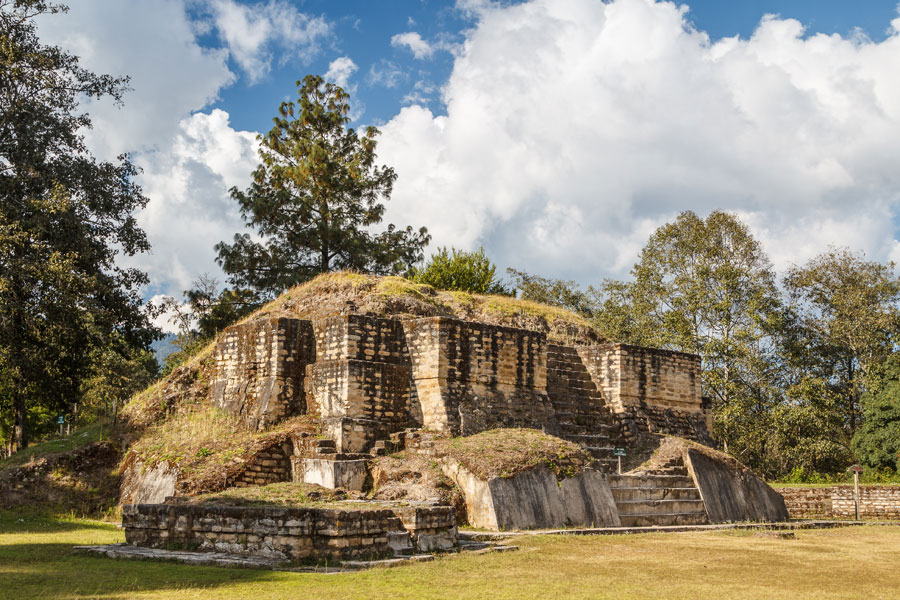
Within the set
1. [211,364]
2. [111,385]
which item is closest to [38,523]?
[211,364]

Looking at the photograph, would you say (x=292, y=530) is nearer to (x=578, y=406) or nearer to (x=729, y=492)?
(x=578, y=406)

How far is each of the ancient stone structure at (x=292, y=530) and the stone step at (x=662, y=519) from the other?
5.34 metres

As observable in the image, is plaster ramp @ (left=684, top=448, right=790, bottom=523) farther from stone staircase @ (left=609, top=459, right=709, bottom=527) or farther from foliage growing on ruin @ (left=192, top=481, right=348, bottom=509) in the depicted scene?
foliage growing on ruin @ (left=192, top=481, right=348, bottom=509)

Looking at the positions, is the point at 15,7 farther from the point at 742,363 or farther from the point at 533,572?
the point at 742,363

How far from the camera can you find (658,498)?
51.2 ft

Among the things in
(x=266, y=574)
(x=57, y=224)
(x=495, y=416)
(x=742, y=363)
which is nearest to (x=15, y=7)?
(x=57, y=224)

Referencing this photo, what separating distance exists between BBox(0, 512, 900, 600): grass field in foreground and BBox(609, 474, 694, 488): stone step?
316cm

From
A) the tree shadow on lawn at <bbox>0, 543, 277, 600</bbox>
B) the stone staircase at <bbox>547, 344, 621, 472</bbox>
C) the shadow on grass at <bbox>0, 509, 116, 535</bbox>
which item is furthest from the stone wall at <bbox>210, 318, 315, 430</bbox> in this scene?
the tree shadow on lawn at <bbox>0, 543, 277, 600</bbox>

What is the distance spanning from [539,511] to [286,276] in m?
17.3

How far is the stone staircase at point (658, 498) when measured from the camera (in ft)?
49.1

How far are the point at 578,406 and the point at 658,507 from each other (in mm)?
3483

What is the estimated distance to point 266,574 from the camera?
828 cm

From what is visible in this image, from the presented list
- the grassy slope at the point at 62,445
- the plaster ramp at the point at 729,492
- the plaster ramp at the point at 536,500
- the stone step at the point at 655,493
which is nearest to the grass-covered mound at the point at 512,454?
the plaster ramp at the point at 536,500

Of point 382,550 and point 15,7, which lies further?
point 15,7
